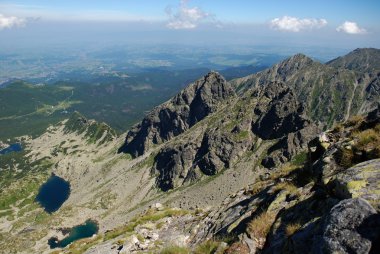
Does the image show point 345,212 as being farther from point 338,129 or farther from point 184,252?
point 338,129

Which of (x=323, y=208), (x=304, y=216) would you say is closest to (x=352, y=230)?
(x=323, y=208)

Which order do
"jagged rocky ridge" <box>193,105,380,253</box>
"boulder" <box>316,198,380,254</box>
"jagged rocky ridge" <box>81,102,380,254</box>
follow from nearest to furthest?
"boulder" <box>316,198,380,254</box>, "jagged rocky ridge" <box>193,105,380,253</box>, "jagged rocky ridge" <box>81,102,380,254</box>

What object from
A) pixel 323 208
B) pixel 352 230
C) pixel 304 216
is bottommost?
pixel 304 216

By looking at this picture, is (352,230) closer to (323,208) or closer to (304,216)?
(323,208)

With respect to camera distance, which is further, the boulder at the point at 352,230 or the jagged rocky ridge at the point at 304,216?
the jagged rocky ridge at the point at 304,216

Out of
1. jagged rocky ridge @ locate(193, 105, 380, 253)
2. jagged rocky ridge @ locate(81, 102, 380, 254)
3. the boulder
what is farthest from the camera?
jagged rocky ridge @ locate(81, 102, 380, 254)

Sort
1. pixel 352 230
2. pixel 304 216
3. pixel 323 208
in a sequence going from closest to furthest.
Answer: pixel 352 230 < pixel 323 208 < pixel 304 216

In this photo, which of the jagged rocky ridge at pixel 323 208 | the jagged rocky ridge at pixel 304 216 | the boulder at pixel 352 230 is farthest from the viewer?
the jagged rocky ridge at pixel 304 216

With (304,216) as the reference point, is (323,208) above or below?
above

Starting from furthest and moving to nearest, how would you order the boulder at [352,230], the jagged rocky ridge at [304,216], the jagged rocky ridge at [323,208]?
1. the jagged rocky ridge at [304,216]
2. the jagged rocky ridge at [323,208]
3. the boulder at [352,230]

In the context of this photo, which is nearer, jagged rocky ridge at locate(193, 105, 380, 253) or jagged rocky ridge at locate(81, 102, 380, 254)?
jagged rocky ridge at locate(193, 105, 380, 253)

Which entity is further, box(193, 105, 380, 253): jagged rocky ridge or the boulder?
box(193, 105, 380, 253): jagged rocky ridge

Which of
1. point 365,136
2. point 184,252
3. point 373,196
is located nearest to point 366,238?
point 373,196
